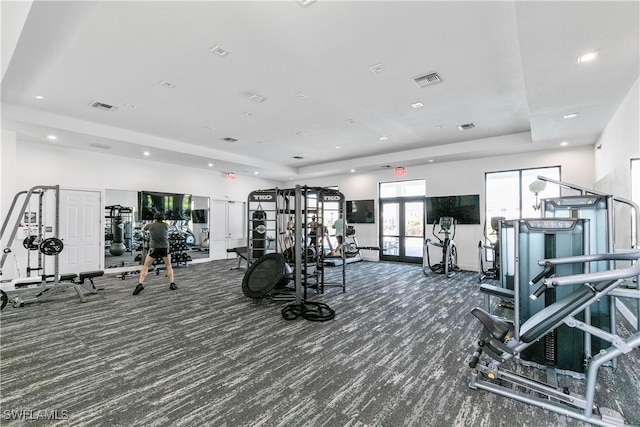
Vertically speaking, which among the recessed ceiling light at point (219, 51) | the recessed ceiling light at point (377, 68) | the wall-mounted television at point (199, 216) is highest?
the recessed ceiling light at point (219, 51)

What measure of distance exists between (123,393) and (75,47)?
13.2ft

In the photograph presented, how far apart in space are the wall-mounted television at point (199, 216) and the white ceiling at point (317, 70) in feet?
10.6

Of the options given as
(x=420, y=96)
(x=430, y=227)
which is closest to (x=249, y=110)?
(x=420, y=96)

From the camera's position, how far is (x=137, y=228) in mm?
8680

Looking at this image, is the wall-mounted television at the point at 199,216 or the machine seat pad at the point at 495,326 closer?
the machine seat pad at the point at 495,326

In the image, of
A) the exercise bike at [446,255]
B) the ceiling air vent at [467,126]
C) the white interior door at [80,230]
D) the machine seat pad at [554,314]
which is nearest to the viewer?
the machine seat pad at [554,314]

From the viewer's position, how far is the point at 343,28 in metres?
3.15

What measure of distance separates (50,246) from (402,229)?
29.8 ft

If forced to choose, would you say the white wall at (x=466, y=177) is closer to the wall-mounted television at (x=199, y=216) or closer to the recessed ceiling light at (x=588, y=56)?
the recessed ceiling light at (x=588, y=56)

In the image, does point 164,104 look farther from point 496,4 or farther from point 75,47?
point 496,4

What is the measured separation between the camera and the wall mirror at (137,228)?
8.20 meters

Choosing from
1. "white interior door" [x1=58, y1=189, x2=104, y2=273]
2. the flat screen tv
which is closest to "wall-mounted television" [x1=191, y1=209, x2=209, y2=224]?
the flat screen tv

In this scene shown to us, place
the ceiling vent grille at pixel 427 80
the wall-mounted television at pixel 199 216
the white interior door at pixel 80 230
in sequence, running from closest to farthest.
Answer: the ceiling vent grille at pixel 427 80 → the white interior door at pixel 80 230 → the wall-mounted television at pixel 199 216

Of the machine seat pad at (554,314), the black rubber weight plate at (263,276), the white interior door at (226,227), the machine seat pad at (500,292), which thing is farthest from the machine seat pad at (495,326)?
the white interior door at (226,227)
